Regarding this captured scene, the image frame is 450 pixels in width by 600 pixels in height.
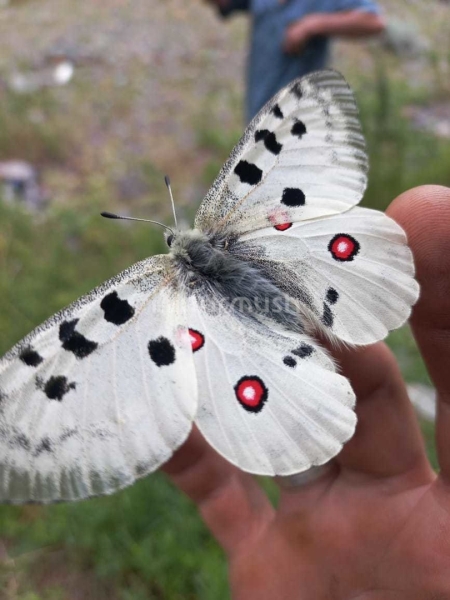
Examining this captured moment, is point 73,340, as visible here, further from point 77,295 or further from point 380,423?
point 77,295

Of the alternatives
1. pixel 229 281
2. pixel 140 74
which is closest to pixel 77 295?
pixel 229 281

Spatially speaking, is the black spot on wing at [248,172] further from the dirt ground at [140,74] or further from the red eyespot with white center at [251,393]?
the dirt ground at [140,74]

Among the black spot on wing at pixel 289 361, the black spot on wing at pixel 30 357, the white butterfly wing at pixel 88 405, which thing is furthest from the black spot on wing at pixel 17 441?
the black spot on wing at pixel 289 361

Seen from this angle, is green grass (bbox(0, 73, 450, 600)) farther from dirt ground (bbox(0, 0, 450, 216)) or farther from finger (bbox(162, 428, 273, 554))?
finger (bbox(162, 428, 273, 554))

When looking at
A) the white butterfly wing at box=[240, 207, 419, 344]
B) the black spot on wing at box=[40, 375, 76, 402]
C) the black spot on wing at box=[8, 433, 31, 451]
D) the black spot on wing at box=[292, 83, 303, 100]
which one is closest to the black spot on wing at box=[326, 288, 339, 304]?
the white butterfly wing at box=[240, 207, 419, 344]

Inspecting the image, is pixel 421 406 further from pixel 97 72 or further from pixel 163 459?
pixel 97 72

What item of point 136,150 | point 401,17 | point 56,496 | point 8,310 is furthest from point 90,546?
point 401,17
